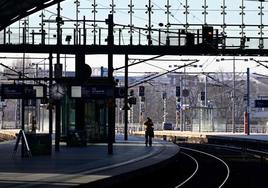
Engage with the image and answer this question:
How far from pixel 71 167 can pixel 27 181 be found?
513 cm

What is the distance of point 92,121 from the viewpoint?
39.8 m

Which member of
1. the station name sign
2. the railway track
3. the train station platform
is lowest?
the railway track

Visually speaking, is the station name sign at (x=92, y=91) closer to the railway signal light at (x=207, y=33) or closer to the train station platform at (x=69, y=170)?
the train station platform at (x=69, y=170)

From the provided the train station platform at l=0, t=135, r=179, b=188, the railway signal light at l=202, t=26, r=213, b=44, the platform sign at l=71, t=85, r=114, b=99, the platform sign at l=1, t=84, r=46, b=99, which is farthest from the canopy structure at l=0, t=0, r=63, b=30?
the railway signal light at l=202, t=26, r=213, b=44

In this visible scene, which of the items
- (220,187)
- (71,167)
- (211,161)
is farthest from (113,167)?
(211,161)

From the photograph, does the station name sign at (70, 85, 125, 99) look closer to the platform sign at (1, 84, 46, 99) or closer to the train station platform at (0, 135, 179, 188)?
the platform sign at (1, 84, 46, 99)

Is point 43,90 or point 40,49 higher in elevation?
point 40,49

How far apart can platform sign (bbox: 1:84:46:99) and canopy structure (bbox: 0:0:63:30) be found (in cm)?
296

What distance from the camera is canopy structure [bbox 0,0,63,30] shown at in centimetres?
2838

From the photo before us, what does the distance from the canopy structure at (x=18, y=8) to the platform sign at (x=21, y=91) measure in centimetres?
296

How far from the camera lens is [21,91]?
31.7 metres

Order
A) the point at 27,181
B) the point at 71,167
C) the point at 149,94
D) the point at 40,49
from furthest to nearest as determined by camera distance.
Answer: the point at 149,94
the point at 40,49
the point at 71,167
the point at 27,181

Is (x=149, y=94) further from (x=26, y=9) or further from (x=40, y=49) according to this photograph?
(x=26, y=9)

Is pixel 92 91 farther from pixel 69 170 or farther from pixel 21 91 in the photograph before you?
pixel 69 170
